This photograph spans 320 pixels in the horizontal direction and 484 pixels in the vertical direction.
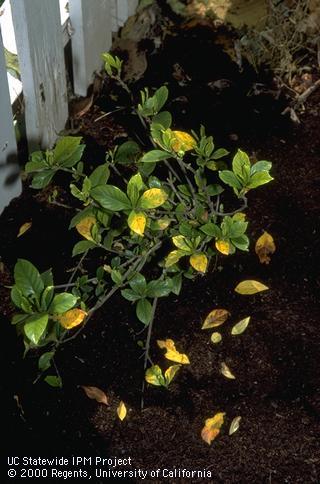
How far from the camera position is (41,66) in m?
2.25

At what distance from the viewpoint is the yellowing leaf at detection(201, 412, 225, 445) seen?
1866 mm

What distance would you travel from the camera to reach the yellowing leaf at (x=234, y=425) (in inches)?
73.9

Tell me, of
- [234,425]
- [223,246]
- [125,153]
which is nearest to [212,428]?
[234,425]

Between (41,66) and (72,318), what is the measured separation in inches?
36.0

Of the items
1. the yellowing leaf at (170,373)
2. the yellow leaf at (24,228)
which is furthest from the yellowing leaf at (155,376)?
the yellow leaf at (24,228)

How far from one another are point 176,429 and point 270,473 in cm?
28

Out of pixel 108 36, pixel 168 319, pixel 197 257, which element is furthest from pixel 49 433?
pixel 108 36

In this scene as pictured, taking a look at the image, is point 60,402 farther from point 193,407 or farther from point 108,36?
point 108,36

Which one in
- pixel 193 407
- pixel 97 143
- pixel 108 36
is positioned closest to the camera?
pixel 193 407

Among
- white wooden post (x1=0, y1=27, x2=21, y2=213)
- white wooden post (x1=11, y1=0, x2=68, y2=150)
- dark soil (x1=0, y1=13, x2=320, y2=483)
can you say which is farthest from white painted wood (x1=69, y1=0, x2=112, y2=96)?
white wooden post (x1=0, y1=27, x2=21, y2=213)

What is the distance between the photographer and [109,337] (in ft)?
6.78

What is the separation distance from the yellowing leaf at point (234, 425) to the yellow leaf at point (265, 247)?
1.89ft

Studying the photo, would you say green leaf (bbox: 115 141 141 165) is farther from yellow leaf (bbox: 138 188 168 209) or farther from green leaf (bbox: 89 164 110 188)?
yellow leaf (bbox: 138 188 168 209)

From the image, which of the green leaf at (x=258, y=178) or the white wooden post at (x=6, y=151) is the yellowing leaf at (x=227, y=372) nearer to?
the green leaf at (x=258, y=178)
